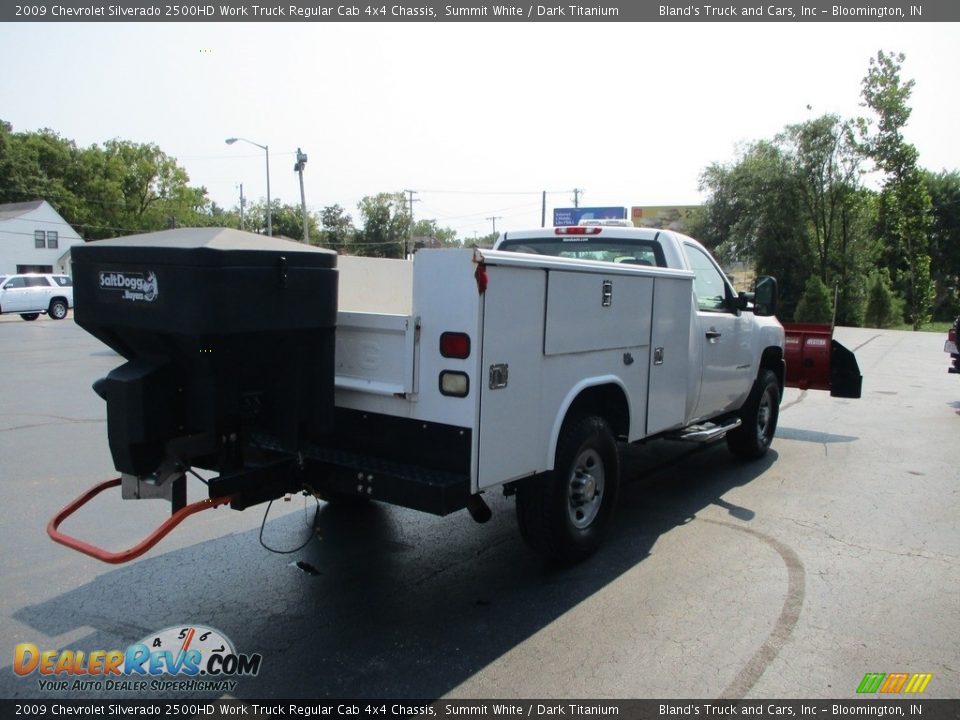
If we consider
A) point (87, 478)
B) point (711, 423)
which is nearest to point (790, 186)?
point (711, 423)

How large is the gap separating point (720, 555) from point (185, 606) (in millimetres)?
3316

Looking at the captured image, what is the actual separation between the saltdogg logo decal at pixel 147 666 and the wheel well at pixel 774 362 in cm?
572

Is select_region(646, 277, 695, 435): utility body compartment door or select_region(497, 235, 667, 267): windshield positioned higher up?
select_region(497, 235, 667, 267): windshield

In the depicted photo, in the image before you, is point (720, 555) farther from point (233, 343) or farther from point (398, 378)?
point (233, 343)

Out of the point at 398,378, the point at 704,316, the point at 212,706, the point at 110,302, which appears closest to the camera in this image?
the point at 212,706

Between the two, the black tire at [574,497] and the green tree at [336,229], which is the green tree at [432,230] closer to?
the green tree at [336,229]

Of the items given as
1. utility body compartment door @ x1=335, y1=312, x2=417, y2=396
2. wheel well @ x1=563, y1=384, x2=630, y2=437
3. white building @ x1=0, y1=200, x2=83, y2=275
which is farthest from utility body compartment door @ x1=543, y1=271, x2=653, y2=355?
white building @ x1=0, y1=200, x2=83, y2=275

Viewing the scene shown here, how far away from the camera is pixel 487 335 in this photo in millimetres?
3645

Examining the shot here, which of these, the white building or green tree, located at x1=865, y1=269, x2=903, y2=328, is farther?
the white building

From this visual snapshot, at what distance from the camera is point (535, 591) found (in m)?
4.38

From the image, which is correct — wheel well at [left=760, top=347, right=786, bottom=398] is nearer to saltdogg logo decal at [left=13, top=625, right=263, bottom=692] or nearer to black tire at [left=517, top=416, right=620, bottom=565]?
black tire at [left=517, top=416, right=620, bottom=565]

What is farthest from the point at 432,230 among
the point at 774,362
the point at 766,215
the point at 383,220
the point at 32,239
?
the point at 774,362

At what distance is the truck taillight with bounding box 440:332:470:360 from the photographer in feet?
11.8

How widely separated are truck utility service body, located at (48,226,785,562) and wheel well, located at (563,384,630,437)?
20 mm
